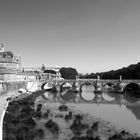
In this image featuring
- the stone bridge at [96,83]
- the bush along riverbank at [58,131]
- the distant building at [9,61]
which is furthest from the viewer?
the distant building at [9,61]

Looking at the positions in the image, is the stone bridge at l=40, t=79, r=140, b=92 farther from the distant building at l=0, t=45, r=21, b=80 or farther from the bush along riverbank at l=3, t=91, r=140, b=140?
the bush along riverbank at l=3, t=91, r=140, b=140

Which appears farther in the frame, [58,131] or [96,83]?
[96,83]

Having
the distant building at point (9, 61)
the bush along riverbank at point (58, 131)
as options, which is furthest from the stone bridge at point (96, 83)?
the bush along riverbank at point (58, 131)

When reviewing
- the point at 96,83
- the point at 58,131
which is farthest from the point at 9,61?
the point at 58,131

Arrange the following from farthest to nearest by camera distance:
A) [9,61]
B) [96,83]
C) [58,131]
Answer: [9,61]
[96,83]
[58,131]

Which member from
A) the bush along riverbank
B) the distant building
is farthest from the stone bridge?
the bush along riverbank

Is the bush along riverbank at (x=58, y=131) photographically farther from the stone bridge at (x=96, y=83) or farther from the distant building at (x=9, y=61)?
the distant building at (x=9, y=61)

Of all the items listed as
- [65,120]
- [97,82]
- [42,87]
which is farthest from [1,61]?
[65,120]

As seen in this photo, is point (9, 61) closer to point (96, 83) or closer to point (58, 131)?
point (96, 83)

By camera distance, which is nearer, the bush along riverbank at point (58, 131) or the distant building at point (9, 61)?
the bush along riverbank at point (58, 131)

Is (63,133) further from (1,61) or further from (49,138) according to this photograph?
(1,61)

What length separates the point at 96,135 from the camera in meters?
19.1

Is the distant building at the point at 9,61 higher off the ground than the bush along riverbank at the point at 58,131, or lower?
higher

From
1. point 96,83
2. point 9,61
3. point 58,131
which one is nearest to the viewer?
point 58,131
